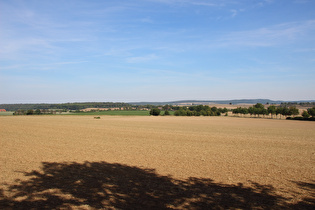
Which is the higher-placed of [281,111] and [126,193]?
[281,111]

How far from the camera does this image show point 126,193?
10.4m

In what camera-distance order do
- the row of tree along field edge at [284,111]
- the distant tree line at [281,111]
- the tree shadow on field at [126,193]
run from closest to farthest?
the tree shadow on field at [126,193] < the row of tree along field edge at [284,111] < the distant tree line at [281,111]

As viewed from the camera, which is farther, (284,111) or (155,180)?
(284,111)

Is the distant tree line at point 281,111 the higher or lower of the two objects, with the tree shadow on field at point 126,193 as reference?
higher

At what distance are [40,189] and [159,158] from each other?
9.03m

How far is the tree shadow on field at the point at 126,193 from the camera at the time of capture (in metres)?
9.10

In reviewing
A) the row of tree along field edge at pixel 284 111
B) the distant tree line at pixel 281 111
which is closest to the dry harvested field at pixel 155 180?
the row of tree along field edge at pixel 284 111

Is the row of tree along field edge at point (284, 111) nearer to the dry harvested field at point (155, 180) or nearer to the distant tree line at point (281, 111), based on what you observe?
the distant tree line at point (281, 111)

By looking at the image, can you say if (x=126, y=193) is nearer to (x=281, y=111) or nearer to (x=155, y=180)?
(x=155, y=180)

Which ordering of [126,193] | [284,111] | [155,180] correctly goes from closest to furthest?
[126,193]
[155,180]
[284,111]

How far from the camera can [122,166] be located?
1538cm

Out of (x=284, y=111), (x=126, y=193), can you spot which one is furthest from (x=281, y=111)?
(x=126, y=193)

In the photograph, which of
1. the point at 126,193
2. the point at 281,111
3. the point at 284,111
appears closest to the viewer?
the point at 126,193

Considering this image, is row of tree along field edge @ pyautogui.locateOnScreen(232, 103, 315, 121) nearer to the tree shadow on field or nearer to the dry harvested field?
the dry harvested field
